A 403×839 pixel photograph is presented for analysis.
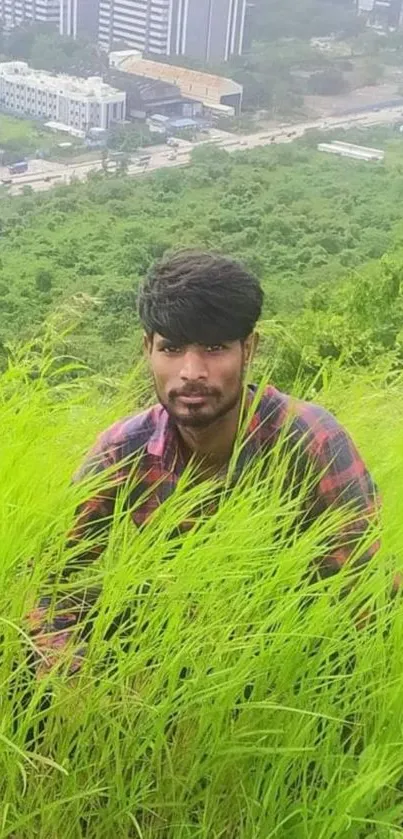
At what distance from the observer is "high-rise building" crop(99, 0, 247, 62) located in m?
26.2

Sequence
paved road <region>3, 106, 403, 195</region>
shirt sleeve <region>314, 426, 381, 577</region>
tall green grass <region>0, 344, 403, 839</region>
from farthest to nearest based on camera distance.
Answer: paved road <region>3, 106, 403, 195</region>
shirt sleeve <region>314, 426, 381, 577</region>
tall green grass <region>0, 344, 403, 839</region>

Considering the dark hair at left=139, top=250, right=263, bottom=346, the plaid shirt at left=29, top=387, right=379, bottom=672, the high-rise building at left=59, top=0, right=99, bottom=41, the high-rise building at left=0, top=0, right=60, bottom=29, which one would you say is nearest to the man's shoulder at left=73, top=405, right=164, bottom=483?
the plaid shirt at left=29, top=387, right=379, bottom=672

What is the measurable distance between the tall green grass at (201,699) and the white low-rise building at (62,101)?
73.8 ft

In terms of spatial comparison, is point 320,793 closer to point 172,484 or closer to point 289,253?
point 172,484

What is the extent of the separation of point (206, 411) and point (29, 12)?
1108 inches

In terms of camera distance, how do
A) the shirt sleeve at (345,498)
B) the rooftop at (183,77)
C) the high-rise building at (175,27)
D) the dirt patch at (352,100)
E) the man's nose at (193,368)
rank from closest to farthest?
the shirt sleeve at (345,498) → the man's nose at (193,368) → the rooftop at (183,77) → the high-rise building at (175,27) → the dirt patch at (352,100)

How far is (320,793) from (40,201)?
17.7 m

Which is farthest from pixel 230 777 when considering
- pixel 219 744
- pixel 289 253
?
pixel 289 253

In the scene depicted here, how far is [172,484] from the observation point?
42.8 inches

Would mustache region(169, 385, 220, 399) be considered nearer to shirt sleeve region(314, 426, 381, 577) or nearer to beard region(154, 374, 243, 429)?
beard region(154, 374, 243, 429)

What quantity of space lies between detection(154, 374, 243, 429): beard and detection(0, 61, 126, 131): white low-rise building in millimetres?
22227

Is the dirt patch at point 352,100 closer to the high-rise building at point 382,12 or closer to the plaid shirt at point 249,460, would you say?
the high-rise building at point 382,12

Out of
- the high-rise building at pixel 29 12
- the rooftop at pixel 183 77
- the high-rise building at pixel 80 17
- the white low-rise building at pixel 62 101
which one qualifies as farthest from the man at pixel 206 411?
the high-rise building at pixel 80 17

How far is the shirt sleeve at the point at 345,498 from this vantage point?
913mm
